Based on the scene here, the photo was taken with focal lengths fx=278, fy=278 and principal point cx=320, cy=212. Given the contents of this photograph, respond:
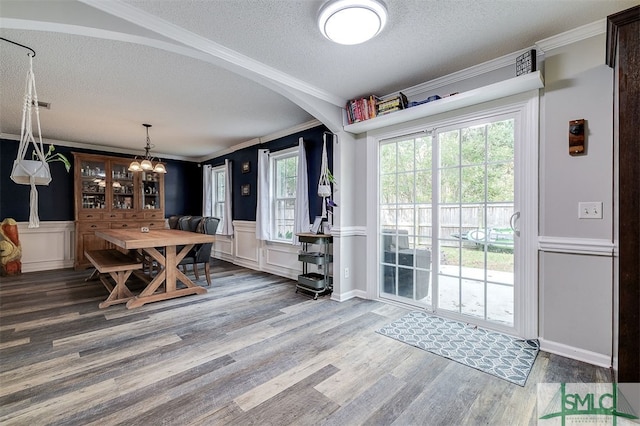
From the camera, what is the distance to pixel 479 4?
1750 mm

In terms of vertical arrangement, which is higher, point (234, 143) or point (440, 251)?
point (234, 143)

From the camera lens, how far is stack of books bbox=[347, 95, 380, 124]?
3.05m

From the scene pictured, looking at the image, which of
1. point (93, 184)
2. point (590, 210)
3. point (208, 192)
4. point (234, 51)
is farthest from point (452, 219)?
point (93, 184)

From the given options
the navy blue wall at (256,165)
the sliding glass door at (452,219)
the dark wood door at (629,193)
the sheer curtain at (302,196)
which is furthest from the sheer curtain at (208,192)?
the dark wood door at (629,193)

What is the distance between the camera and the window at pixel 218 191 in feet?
20.6

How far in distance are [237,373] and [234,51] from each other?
2.45m

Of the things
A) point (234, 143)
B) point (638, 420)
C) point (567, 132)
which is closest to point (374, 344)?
point (638, 420)

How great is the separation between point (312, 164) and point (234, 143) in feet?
7.23

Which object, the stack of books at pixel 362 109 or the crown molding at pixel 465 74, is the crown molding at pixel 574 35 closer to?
the crown molding at pixel 465 74

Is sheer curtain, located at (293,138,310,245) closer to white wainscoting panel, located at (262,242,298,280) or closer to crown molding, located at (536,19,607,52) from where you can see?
white wainscoting panel, located at (262,242,298,280)

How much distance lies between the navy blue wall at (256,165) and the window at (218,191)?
0.24 m

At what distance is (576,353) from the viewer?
6.63ft

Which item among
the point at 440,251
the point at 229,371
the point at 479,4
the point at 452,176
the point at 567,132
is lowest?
the point at 229,371

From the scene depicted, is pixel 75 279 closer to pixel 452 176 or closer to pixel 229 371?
pixel 229 371
